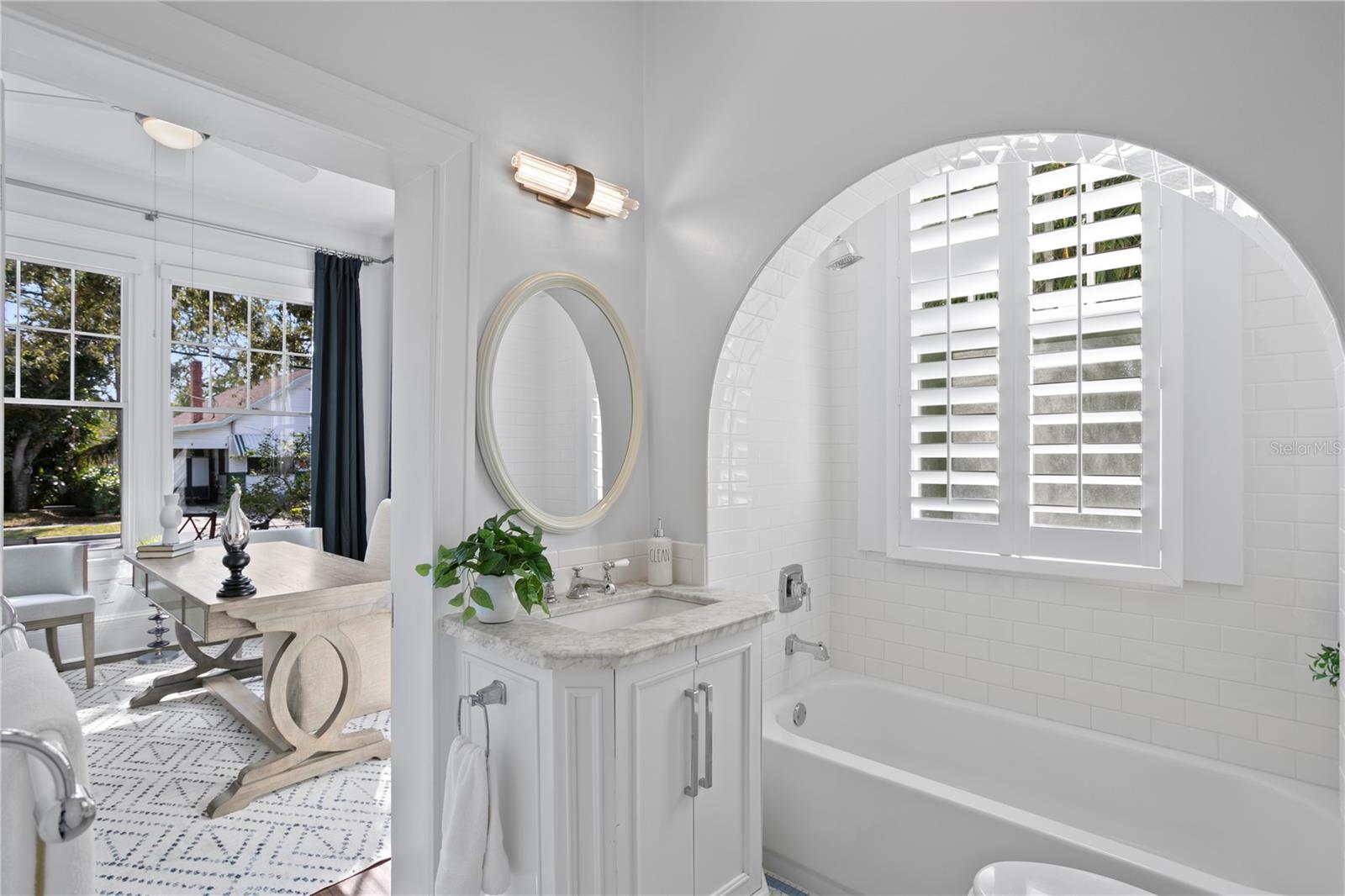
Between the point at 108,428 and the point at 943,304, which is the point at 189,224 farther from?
the point at 943,304

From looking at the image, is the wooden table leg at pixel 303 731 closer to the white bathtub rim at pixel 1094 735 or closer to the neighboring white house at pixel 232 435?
the white bathtub rim at pixel 1094 735

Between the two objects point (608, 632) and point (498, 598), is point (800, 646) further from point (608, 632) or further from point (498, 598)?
point (498, 598)

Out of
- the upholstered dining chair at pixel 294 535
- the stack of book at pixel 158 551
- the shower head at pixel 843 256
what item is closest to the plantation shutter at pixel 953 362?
the shower head at pixel 843 256

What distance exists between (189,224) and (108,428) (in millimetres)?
1459

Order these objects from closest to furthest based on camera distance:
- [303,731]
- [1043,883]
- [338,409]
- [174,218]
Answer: [1043,883] < [303,731] < [174,218] < [338,409]

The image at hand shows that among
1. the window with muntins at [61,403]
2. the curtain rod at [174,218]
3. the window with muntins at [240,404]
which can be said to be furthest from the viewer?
the window with muntins at [240,404]

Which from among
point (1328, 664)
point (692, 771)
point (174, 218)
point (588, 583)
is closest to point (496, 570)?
point (588, 583)

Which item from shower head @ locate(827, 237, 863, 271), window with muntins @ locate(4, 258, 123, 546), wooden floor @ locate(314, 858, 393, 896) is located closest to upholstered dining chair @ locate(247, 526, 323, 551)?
window with muntins @ locate(4, 258, 123, 546)

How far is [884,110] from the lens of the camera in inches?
81.0

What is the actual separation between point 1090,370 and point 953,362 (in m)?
0.50

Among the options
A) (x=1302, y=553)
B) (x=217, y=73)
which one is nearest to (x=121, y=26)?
(x=217, y=73)

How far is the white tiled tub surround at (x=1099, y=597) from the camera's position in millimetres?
2225

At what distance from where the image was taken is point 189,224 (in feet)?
15.7

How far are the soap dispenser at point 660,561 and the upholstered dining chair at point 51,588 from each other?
3528 millimetres
